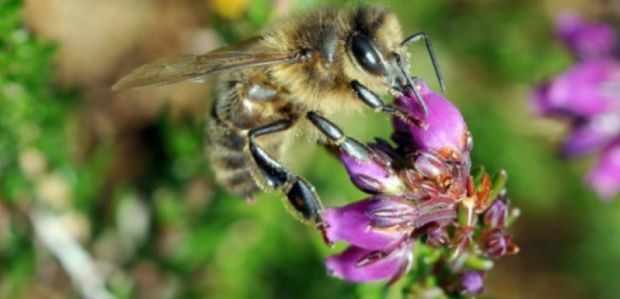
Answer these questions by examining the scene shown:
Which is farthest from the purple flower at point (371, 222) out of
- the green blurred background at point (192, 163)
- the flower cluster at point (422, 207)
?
the green blurred background at point (192, 163)

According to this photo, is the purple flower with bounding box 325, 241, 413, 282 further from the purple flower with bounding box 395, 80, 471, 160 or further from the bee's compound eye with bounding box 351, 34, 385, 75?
the bee's compound eye with bounding box 351, 34, 385, 75

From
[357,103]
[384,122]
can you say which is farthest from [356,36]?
[384,122]

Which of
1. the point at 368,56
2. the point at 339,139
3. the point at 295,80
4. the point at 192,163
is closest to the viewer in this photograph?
the point at 368,56

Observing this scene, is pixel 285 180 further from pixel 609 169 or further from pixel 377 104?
pixel 609 169

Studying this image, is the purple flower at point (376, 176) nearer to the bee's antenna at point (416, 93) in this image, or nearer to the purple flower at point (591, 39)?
the bee's antenna at point (416, 93)

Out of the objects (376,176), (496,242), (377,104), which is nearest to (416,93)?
(377,104)

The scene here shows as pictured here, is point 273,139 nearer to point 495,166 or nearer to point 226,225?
point 226,225
